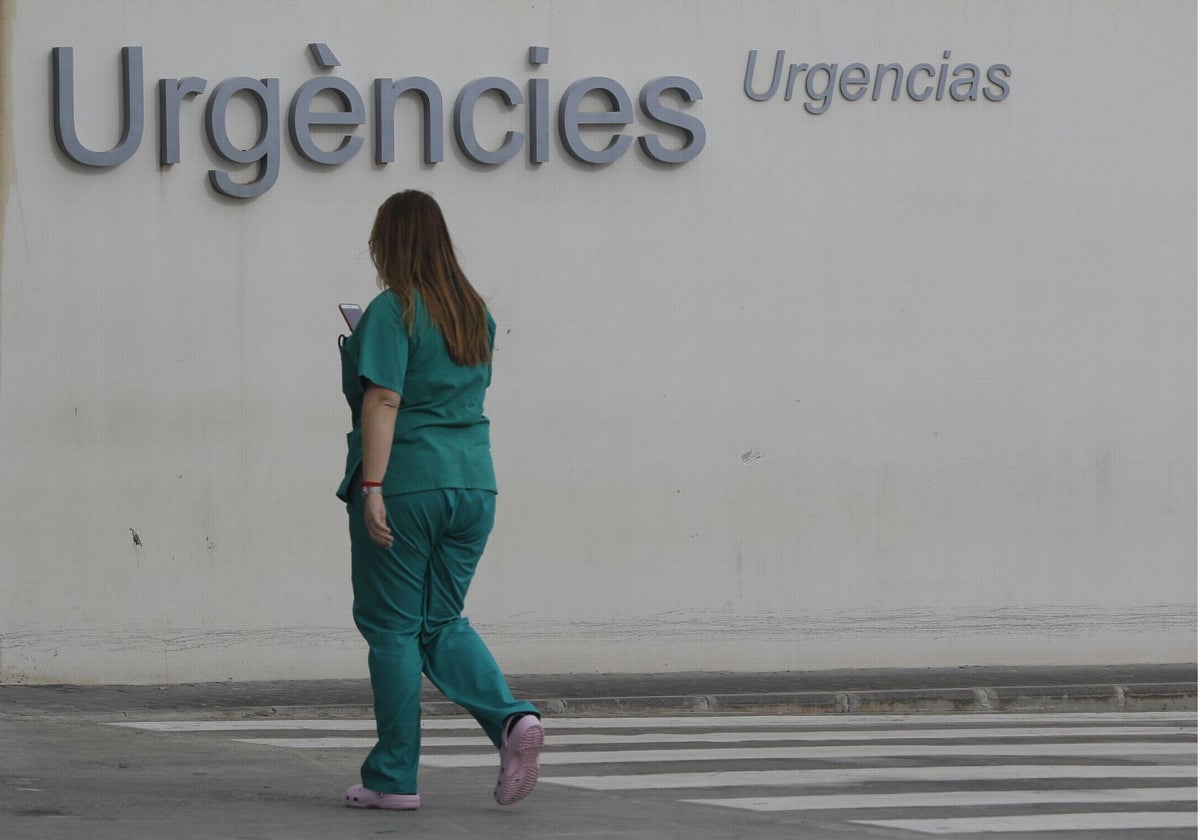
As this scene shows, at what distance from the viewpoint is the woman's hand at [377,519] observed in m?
6.02

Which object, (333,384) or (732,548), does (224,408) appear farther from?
(732,548)

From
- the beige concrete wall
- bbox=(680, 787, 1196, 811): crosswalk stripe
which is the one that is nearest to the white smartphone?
bbox=(680, 787, 1196, 811): crosswalk stripe

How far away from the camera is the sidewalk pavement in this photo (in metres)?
9.61

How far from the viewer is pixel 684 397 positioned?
11078 mm

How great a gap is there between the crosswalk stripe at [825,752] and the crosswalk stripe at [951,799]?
1.09m

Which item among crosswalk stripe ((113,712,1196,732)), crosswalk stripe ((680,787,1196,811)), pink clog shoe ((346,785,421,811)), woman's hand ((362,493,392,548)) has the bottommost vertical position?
crosswalk stripe ((113,712,1196,732))

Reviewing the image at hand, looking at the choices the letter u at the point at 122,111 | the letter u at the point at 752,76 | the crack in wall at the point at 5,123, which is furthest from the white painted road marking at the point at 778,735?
the letter u at the point at 752,76

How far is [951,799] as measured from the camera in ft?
22.0

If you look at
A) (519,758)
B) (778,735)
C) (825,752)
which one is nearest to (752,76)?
(778,735)

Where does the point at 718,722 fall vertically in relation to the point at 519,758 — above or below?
below

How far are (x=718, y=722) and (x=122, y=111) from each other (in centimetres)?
443

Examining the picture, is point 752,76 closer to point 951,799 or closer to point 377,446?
point 951,799

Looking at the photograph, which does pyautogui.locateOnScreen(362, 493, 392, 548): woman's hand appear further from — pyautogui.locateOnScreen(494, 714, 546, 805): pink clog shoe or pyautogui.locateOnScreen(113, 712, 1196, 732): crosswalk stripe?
pyautogui.locateOnScreen(113, 712, 1196, 732): crosswalk stripe

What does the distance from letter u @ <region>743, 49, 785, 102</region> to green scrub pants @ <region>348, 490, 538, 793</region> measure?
17.9 ft
